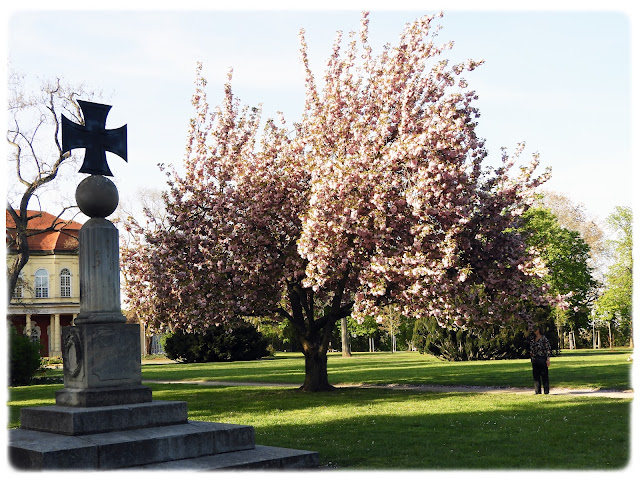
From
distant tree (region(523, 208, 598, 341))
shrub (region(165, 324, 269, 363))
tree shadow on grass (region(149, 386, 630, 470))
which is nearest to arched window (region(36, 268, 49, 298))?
shrub (region(165, 324, 269, 363))

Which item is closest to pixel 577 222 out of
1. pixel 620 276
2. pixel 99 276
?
pixel 620 276

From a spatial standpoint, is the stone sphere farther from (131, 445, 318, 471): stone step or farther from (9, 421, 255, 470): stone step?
(131, 445, 318, 471): stone step

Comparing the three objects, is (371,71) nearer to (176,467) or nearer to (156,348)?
(176,467)

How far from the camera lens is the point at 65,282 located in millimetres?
74688

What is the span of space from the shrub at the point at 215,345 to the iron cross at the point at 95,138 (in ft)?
126

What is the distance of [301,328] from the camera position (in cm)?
2312

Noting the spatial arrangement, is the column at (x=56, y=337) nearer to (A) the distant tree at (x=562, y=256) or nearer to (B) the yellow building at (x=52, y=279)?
(B) the yellow building at (x=52, y=279)

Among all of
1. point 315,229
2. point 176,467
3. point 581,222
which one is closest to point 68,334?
point 176,467

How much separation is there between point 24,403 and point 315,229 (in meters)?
10.3

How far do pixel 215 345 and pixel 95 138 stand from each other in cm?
3985

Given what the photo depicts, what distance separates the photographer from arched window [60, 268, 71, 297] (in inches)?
2923

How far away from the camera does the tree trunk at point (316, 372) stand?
73.9 ft

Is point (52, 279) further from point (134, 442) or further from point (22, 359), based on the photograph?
point (134, 442)

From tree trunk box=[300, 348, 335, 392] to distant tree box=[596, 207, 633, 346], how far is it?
36.5 m
